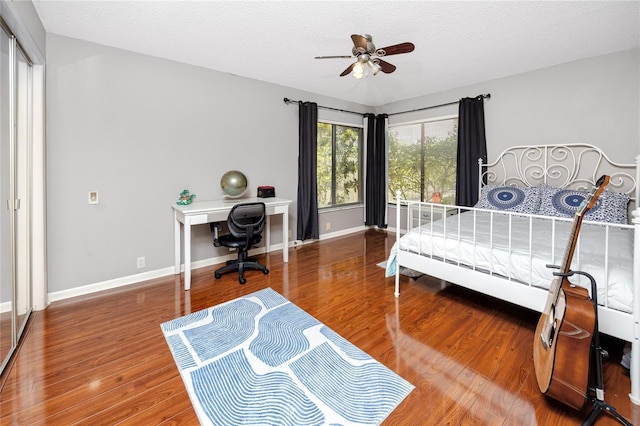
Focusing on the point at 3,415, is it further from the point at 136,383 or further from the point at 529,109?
the point at 529,109

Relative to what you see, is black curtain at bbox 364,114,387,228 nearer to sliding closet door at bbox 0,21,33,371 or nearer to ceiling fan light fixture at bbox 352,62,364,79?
ceiling fan light fixture at bbox 352,62,364,79

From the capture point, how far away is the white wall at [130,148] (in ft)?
8.91

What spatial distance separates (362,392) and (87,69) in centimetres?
358

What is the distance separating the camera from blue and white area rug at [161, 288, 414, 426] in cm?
146

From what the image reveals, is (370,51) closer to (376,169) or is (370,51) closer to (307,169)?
(307,169)

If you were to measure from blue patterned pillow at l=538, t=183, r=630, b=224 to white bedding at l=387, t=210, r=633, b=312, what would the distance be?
18cm

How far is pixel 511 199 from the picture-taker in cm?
350

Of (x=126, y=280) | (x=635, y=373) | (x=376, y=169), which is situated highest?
(x=376, y=169)

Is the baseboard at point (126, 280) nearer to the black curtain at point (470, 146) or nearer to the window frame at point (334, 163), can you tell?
the window frame at point (334, 163)

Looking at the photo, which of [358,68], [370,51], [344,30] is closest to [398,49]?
[370,51]

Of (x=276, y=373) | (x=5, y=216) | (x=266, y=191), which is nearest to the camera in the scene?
(x=276, y=373)

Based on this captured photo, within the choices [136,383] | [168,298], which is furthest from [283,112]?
[136,383]

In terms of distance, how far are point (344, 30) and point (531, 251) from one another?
91.9 inches

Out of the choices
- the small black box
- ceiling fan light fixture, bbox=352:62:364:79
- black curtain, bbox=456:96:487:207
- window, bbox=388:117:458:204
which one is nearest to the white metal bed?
black curtain, bbox=456:96:487:207
